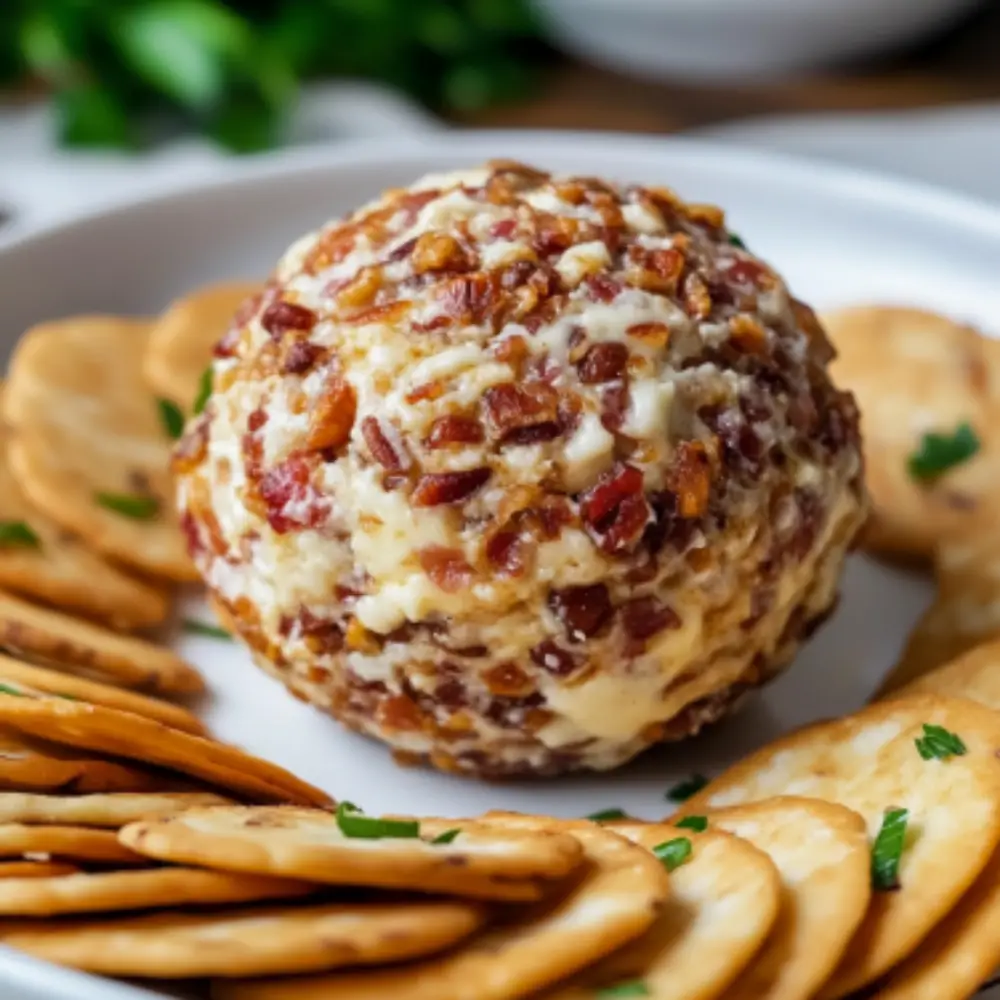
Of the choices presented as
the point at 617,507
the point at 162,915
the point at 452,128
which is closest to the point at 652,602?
the point at 617,507

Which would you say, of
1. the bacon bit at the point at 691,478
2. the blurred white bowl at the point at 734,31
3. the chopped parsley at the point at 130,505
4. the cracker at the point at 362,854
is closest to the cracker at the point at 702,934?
the cracker at the point at 362,854

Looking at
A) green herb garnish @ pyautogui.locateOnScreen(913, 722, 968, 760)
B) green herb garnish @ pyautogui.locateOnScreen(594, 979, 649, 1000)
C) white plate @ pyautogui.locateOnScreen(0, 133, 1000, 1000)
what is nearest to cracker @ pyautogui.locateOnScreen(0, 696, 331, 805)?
green herb garnish @ pyautogui.locateOnScreen(594, 979, 649, 1000)

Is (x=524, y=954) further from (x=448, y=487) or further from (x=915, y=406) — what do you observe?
(x=915, y=406)

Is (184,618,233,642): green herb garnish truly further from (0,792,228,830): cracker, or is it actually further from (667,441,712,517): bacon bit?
(667,441,712,517): bacon bit

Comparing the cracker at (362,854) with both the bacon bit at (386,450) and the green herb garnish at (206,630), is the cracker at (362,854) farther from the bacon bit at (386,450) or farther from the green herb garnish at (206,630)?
the green herb garnish at (206,630)

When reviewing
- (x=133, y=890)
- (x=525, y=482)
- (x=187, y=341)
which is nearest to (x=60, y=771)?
(x=133, y=890)

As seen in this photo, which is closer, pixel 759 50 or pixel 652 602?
pixel 652 602

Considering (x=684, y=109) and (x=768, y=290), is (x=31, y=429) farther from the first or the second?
(x=684, y=109)
